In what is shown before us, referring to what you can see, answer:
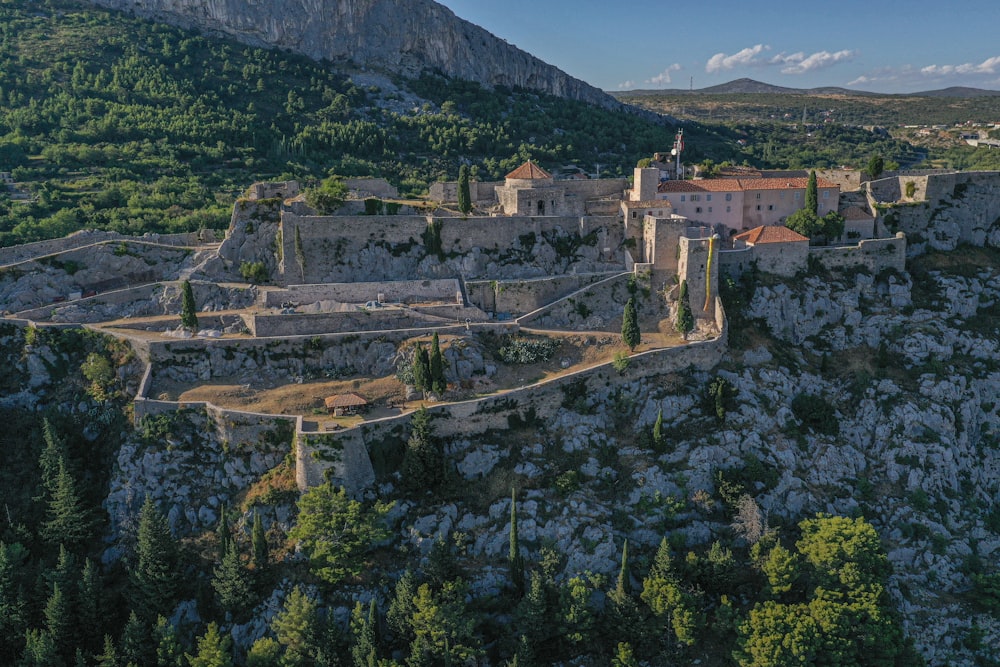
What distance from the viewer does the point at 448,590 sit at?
33.0 m

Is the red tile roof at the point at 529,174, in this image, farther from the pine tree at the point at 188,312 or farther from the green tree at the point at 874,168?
the green tree at the point at 874,168

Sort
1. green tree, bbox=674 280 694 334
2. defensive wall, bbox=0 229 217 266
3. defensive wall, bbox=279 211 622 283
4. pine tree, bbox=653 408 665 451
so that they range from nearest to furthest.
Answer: pine tree, bbox=653 408 665 451 < green tree, bbox=674 280 694 334 < defensive wall, bbox=279 211 622 283 < defensive wall, bbox=0 229 217 266

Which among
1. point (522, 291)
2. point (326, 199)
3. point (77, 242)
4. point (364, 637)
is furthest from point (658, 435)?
point (77, 242)

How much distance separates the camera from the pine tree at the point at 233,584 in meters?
33.6

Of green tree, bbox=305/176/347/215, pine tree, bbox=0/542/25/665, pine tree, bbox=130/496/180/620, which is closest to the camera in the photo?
pine tree, bbox=0/542/25/665

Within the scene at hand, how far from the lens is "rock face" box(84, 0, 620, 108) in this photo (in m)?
114

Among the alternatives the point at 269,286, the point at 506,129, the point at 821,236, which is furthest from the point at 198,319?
the point at 506,129

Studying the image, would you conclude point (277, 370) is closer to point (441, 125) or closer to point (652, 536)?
point (652, 536)

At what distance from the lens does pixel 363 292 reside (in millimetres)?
45281

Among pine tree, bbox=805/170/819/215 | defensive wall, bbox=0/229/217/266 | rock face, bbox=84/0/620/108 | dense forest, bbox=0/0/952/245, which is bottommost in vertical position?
defensive wall, bbox=0/229/217/266

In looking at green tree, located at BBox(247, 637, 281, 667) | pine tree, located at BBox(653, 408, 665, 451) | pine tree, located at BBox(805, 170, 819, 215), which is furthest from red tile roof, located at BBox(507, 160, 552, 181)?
green tree, located at BBox(247, 637, 281, 667)

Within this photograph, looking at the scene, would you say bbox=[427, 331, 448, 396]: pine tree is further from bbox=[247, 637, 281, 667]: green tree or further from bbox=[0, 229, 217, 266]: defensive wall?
bbox=[0, 229, 217, 266]: defensive wall

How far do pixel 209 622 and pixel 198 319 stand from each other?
654 inches

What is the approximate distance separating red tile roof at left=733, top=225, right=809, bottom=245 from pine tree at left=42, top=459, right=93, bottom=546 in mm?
39440
